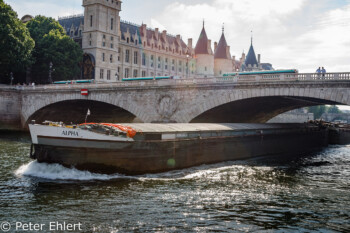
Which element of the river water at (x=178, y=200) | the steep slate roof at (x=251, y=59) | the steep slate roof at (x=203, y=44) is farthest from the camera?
the steep slate roof at (x=251, y=59)

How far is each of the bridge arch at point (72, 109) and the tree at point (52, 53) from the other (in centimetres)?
1412

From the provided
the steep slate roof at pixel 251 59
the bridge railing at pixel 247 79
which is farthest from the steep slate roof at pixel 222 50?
the bridge railing at pixel 247 79

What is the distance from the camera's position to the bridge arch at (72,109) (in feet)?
185

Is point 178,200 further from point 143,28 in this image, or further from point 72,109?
point 143,28

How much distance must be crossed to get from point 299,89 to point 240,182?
15487mm

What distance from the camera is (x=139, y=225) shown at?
1540 centimetres

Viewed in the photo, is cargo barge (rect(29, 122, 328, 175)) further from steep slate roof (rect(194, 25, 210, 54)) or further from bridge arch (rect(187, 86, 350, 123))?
steep slate roof (rect(194, 25, 210, 54))

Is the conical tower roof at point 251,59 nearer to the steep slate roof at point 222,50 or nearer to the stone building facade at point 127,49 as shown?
the stone building facade at point 127,49

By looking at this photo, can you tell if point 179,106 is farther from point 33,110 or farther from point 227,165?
point 33,110

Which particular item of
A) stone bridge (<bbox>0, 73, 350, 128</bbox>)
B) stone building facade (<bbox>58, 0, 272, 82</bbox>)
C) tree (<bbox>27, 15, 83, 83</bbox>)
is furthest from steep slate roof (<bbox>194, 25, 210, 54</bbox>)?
stone bridge (<bbox>0, 73, 350, 128</bbox>)

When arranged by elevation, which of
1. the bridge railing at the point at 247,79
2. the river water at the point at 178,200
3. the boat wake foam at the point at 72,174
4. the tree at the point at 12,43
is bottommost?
the river water at the point at 178,200

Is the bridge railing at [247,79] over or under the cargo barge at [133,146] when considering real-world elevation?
over

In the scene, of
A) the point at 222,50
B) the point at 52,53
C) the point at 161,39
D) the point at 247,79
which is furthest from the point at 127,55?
the point at 247,79

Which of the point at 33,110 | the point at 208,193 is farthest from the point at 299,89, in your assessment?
the point at 33,110
